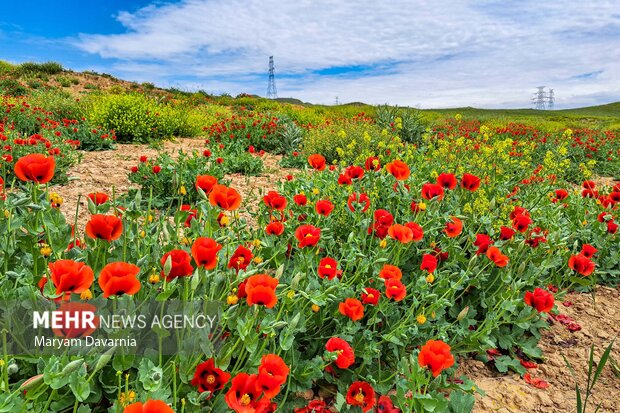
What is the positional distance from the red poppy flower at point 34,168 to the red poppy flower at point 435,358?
1638 millimetres

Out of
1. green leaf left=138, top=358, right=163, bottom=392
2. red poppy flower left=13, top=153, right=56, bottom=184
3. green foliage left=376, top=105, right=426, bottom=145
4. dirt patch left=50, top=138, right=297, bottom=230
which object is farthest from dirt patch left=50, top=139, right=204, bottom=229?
green foliage left=376, top=105, right=426, bottom=145

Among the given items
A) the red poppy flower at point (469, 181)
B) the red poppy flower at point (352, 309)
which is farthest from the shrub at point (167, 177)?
the red poppy flower at point (352, 309)

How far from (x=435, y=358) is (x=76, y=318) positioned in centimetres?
129

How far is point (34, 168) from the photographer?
5.60 ft

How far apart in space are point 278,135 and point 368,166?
6.96 metres

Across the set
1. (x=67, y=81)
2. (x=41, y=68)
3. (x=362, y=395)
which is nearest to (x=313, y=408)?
(x=362, y=395)

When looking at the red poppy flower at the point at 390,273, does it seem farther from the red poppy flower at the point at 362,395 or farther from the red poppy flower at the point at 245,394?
the red poppy flower at the point at 245,394

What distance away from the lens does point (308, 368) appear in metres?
1.98

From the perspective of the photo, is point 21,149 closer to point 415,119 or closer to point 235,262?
point 235,262

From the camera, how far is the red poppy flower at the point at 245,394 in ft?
4.48

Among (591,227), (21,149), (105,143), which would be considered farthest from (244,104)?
(591,227)

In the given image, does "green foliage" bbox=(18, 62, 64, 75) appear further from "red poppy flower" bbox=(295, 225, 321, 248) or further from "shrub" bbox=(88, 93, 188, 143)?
"red poppy flower" bbox=(295, 225, 321, 248)

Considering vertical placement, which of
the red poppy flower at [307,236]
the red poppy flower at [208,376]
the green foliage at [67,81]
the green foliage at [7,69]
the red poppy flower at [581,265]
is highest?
the green foliage at [7,69]

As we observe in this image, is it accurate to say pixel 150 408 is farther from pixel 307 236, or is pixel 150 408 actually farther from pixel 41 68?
pixel 41 68
